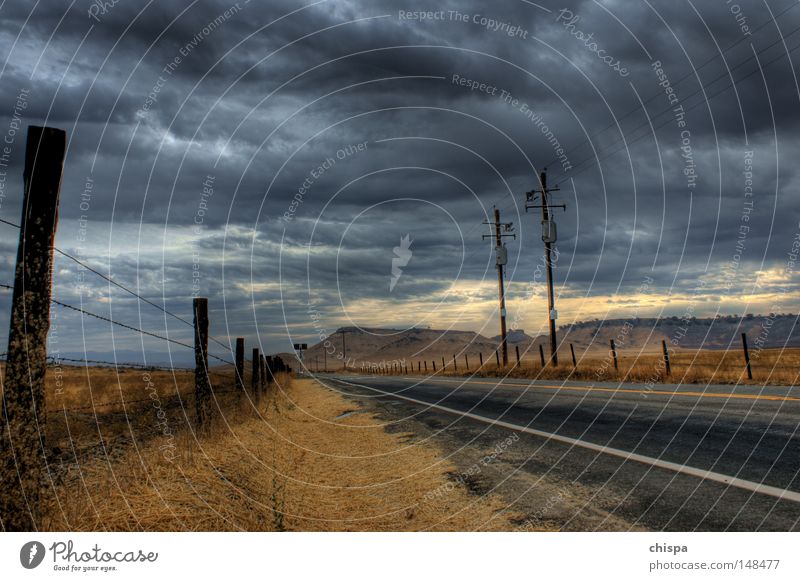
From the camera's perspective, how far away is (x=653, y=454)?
6926 millimetres

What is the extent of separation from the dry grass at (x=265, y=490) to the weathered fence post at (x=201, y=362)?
1.40 feet

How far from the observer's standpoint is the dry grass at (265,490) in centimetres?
492

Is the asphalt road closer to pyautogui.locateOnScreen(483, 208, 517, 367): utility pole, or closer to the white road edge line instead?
the white road edge line

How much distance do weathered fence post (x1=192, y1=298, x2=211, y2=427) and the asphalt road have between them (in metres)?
4.10

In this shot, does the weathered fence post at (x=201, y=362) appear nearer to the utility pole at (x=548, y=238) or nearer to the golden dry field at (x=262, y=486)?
the golden dry field at (x=262, y=486)

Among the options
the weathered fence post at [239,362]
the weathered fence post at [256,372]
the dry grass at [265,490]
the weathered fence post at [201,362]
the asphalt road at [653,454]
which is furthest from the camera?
the weathered fence post at [256,372]

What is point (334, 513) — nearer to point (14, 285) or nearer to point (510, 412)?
point (14, 285)

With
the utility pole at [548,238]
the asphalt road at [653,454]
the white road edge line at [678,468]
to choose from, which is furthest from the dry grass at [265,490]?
the utility pole at [548,238]

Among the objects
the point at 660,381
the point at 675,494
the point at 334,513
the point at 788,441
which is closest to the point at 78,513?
the point at 334,513

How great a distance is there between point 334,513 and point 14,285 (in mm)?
3467

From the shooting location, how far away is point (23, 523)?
4371 mm

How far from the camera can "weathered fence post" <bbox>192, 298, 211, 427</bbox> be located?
10.3 m

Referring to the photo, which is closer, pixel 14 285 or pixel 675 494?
pixel 14 285

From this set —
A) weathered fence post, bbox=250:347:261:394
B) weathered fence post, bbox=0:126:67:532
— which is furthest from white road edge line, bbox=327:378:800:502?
weathered fence post, bbox=250:347:261:394
